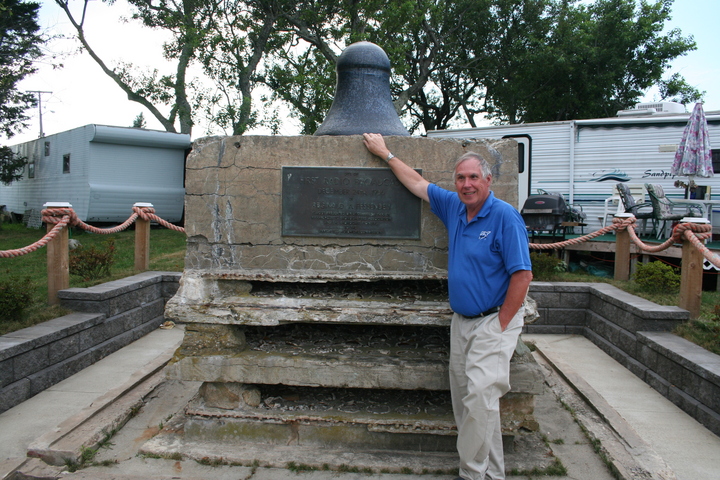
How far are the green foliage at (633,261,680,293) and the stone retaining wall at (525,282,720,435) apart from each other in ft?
1.05

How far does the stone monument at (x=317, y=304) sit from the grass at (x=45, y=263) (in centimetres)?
212

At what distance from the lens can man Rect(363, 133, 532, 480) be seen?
8.61ft

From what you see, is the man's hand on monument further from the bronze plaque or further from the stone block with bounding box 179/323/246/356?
the stone block with bounding box 179/323/246/356

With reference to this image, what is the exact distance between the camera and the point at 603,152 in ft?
37.7

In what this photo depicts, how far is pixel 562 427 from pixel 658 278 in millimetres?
3046

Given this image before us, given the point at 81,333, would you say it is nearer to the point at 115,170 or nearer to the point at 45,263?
the point at 45,263

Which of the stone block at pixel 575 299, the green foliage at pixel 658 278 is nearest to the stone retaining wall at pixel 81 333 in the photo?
the stone block at pixel 575 299

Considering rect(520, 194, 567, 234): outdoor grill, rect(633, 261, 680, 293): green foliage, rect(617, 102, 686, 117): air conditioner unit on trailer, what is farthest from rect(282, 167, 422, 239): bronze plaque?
rect(617, 102, 686, 117): air conditioner unit on trailer

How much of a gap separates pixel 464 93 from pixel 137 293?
17.9 meters

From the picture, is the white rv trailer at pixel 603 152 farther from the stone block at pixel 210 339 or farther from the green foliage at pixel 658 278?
the stone block at pixel 210 339

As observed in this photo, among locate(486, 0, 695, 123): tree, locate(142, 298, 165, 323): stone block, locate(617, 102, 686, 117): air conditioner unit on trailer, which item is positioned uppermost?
locate(486, 0, 695, 123): tree

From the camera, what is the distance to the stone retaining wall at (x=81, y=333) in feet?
12.8

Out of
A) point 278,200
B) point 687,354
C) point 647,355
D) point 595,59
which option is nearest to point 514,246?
point 278,200

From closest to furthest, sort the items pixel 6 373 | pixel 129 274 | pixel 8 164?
pixel 6 373 → pixel 129 274 → pixel 8 164
